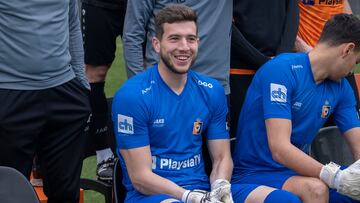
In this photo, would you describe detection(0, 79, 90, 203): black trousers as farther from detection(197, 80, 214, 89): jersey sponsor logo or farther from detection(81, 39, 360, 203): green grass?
detection(81, 39, 360, 203): green grass

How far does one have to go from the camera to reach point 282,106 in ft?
11.9

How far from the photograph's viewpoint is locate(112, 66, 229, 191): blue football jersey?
344cm

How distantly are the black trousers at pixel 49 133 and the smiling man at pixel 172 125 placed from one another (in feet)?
0.74

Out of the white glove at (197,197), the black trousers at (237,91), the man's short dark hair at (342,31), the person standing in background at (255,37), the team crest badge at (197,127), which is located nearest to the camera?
the white glove at (197,197)

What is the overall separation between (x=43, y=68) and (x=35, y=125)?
0.26m

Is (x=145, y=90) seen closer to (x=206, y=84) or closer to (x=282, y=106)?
(x=206, y=84)

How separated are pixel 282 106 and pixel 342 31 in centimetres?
47

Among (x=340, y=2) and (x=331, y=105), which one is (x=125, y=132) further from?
(x=340, y=2)

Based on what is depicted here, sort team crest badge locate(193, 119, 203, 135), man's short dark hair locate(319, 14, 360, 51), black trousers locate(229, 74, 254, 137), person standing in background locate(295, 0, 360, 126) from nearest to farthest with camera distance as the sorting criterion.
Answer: team crest badge locate(193, 119, 203, 135) < man's short dark hair locate(319, 14, 360, 51) < black trousers locate(229, 74, 254, 137) < person standing in background locate(295, 0, 360, 126)

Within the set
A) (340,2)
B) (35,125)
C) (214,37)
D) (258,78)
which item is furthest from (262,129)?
(340,2)

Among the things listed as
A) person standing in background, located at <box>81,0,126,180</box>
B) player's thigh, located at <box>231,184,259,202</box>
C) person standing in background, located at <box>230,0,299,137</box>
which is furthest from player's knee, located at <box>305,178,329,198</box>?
person standing in background, located at <box>81,0,126,180</box>

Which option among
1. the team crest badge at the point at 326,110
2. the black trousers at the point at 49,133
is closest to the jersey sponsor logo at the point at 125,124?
the black trousers at the point at 49,133

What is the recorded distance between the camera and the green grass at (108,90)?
205 inches

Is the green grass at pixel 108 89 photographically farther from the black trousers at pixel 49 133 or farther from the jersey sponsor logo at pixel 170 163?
the jersey sponsor logo at pixel 170 163
